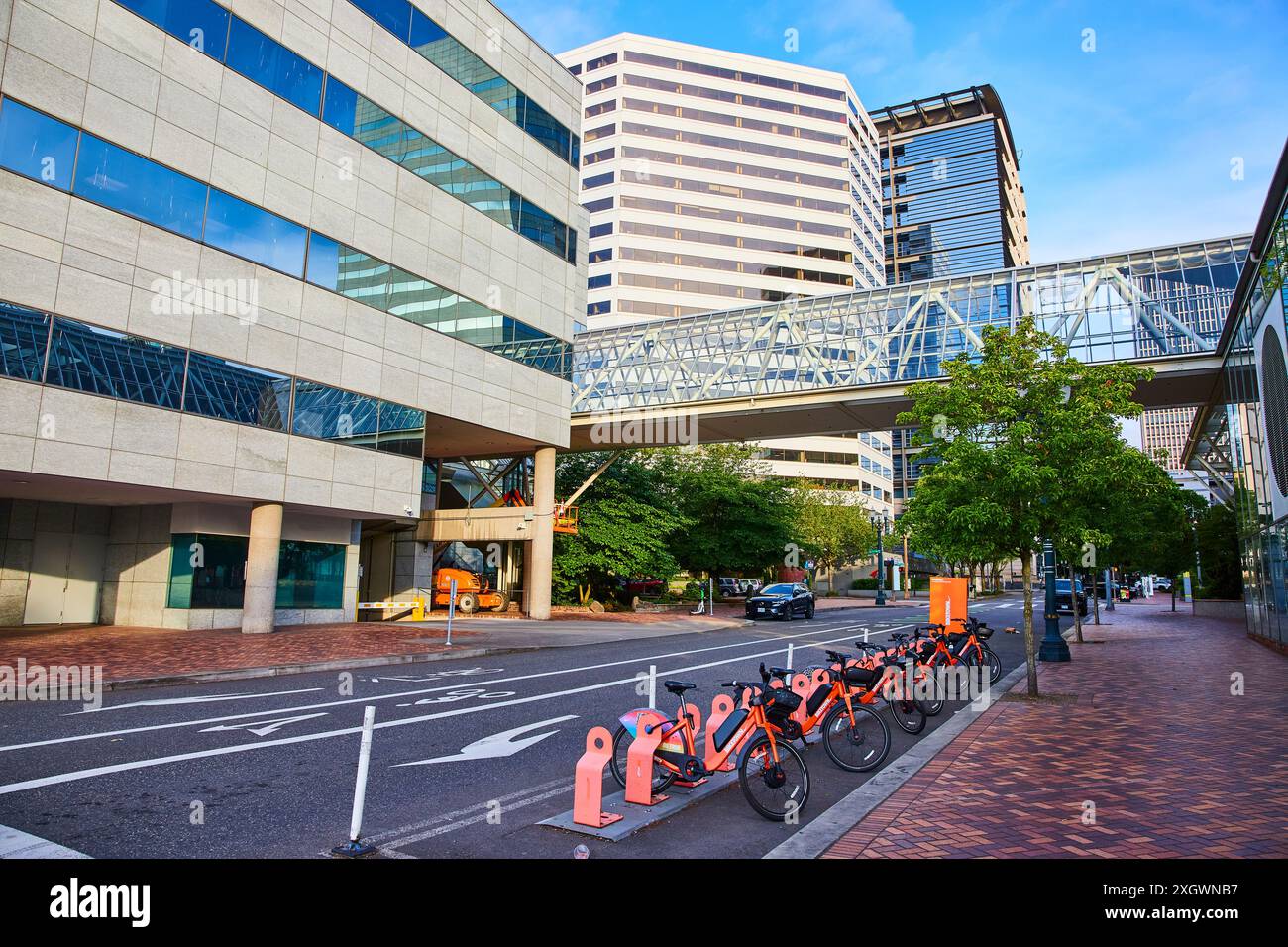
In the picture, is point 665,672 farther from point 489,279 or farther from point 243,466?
point 489,279

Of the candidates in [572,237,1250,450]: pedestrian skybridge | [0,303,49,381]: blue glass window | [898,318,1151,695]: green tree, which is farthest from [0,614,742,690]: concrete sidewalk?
[572,237,1250,450]: pedestrian skybridge

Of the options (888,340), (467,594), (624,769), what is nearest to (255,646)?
(624,769)

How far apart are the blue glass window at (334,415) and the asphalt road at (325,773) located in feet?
34.7

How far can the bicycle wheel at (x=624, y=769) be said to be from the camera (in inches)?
249

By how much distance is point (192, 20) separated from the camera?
19.5 metres

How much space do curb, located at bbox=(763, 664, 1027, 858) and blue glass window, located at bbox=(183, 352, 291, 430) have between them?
59.3 feet

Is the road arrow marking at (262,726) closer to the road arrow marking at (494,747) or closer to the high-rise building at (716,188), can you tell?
the road arrow marking at (494,747)

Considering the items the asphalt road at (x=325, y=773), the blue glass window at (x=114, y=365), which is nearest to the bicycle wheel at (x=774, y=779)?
the asphalt road at (x=325, y=773)

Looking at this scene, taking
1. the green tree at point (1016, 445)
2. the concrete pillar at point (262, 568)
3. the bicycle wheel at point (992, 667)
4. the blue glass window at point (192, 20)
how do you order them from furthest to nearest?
the concrete pillar at point (262, 568), the blue glass window at point (192, 20), the bicycle wheel at point (992, 667), the green tree at point (1016, 445)

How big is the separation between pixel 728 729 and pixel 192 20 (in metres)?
22.1

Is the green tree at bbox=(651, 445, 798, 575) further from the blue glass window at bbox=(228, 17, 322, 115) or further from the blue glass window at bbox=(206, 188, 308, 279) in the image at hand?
the blue glass window at bbox=(228, 17, 322, 115)

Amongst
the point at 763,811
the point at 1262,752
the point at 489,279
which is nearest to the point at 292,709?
the point at 763,811
